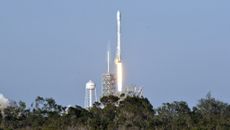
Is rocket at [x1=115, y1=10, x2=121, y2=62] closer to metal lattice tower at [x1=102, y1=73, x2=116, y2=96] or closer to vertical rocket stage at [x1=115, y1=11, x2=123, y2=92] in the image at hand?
vertical rocket stage at [x1=115, y1=11, x2=123, y2=92]

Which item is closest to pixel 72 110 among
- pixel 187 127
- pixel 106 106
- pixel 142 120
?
pixel 106 106

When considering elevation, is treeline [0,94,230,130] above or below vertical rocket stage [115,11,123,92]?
below

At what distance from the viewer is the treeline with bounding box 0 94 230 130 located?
6166 cm

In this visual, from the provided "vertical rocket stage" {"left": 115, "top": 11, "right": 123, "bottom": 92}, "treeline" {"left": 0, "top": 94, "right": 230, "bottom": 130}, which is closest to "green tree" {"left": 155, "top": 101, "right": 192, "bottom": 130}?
"treeline" {"left": 0, "top": 94, "right": 230, "bottom": 130}

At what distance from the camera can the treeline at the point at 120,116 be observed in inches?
2427

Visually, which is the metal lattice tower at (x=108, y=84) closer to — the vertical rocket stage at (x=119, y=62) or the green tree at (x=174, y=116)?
the vertical rocket stage at (x=119, y=62)

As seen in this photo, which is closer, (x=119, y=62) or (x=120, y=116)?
(x=120, y=116)

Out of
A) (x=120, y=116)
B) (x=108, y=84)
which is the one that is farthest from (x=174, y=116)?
(x=108, y=84)

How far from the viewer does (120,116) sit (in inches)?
2547

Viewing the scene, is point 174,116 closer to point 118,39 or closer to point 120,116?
point 120,116

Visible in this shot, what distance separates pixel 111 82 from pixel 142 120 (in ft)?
57.8

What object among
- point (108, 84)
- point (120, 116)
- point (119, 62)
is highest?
point (119, 62)

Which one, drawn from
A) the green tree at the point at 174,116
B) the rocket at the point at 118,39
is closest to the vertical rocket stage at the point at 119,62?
the rocket at the point at 118,39

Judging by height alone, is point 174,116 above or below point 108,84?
below
